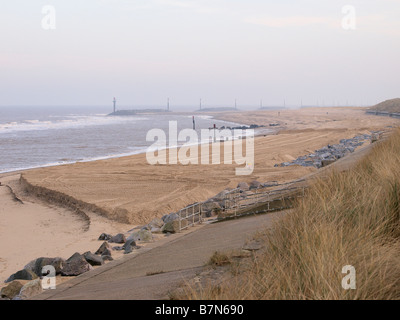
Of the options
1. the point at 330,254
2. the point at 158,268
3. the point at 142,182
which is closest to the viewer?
the point at 330,254

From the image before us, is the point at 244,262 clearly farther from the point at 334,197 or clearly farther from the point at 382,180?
the point at 382,180

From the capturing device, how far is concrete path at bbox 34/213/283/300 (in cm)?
603

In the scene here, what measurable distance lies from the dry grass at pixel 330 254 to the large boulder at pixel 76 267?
4.45 meters

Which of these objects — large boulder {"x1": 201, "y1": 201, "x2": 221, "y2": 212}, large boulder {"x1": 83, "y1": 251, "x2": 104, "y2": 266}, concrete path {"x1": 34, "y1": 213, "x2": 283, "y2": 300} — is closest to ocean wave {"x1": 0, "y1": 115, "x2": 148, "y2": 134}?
large boulder {"x1": 201, "y1": 201, "x2": 221, "y2": 212}

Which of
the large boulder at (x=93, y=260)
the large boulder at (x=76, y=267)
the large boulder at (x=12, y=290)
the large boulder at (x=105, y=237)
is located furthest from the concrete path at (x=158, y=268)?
the large boulder at (x=105, y=237)

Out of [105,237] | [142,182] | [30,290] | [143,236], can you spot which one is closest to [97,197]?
[142,182]

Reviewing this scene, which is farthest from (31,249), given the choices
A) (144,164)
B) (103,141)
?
(103,141)

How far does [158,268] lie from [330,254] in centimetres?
352

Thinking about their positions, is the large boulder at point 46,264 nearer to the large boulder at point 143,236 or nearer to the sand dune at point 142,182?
the large boulder at point 143,236

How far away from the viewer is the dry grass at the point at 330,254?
4148mm

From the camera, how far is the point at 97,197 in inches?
786

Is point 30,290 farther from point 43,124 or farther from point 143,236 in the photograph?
point 43,124
